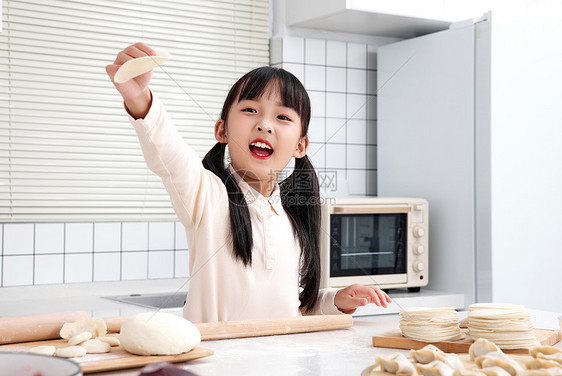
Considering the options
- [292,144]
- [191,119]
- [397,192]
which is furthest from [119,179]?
[292,144]

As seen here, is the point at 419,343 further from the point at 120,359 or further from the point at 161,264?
the point at 161,264

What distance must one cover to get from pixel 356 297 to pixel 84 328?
1.53 ft

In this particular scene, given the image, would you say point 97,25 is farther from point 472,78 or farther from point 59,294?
point 472,78

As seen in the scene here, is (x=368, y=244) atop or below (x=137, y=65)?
below

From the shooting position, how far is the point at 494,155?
7.22 feet

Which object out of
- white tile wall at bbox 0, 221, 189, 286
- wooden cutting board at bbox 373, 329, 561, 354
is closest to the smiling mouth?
wooden cutting board at bbox 373, 329, 561, 354

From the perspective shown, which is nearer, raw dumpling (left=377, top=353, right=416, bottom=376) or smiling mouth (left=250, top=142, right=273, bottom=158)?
raw dumpling (left=377, top=353, right=416, bottom=376)

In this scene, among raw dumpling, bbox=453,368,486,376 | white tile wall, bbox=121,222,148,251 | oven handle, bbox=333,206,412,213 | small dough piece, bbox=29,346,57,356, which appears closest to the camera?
raw dumpling, bbox=453,368,486,376

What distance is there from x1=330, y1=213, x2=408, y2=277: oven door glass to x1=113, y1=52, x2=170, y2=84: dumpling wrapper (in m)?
1.39

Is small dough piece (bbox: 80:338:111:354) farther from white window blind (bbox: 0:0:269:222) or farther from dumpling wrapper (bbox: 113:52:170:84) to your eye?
white window blind (bbox: 0:0:269:222)

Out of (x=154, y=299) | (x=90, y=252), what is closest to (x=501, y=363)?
(x=154, y=299)

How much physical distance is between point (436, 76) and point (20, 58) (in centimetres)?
141

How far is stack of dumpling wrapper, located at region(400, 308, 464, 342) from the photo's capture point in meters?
0.87

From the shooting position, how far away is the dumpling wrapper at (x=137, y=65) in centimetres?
75
